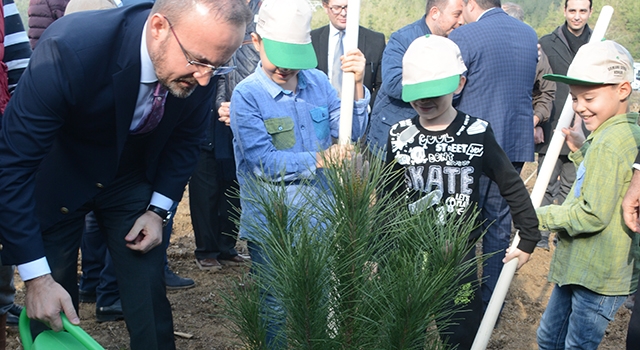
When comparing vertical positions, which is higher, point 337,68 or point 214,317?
point 337,68

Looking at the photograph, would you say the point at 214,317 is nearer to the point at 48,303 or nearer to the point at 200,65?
the point at 48,303

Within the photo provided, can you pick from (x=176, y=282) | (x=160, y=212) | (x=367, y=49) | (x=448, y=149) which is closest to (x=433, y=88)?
(x=448, y=149)

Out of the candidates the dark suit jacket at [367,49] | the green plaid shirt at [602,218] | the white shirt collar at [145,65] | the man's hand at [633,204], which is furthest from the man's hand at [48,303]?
the dark suit jacket at [367,49]

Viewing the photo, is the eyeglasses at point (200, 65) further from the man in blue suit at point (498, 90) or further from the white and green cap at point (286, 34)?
the man in blue suit at point (498, 90)

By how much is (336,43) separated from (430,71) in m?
2.49

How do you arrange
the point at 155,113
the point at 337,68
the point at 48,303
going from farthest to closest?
the point at 337,68 < the point at 155,113 < the point at 48,303

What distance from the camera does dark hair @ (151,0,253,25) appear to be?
207cm

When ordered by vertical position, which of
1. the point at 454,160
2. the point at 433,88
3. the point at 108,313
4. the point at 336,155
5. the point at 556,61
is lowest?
the point at 108,313

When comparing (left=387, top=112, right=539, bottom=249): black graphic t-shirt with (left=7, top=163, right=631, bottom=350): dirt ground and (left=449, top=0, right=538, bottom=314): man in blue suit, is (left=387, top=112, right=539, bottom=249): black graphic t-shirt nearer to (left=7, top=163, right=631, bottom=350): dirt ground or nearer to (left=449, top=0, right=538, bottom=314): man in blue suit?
(left=449, top=0, right=538, bottom=314): man in blue suit

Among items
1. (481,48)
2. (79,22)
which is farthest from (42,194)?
(481,48)

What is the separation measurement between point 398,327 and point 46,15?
4.06 metres

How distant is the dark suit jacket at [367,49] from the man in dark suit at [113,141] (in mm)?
2439

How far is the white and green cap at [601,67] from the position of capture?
8.48ft

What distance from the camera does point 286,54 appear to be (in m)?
2.70
